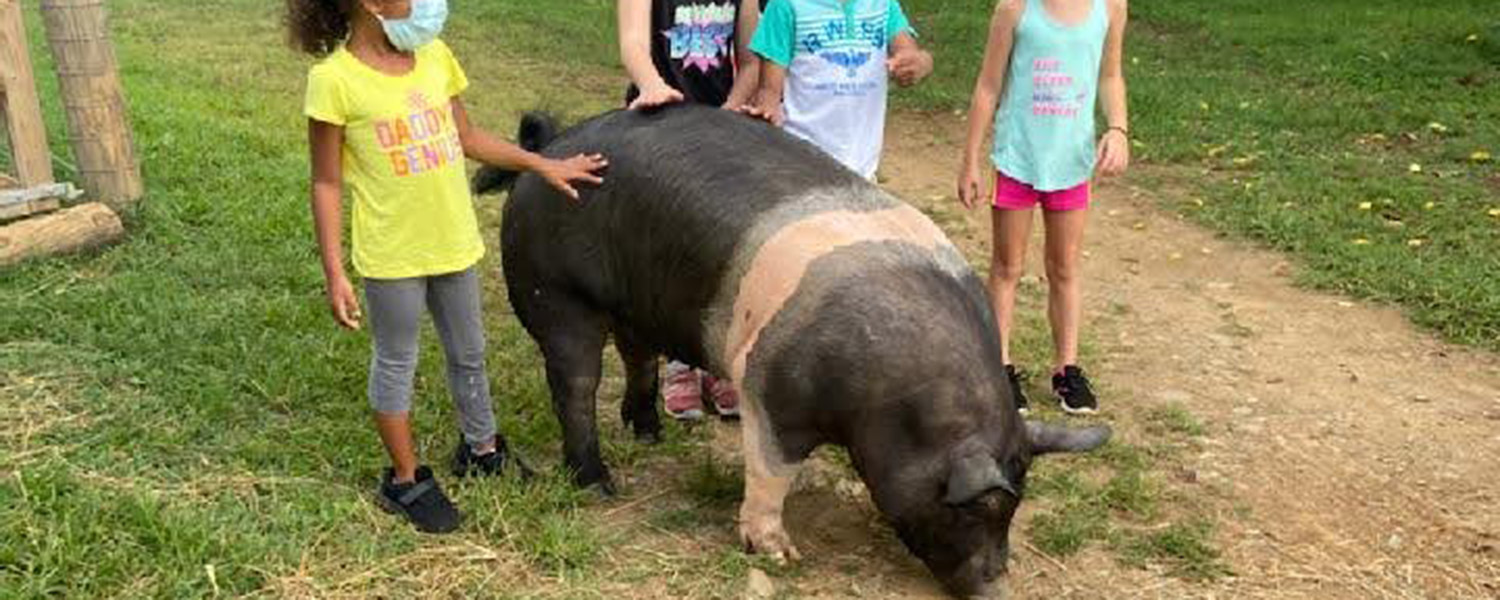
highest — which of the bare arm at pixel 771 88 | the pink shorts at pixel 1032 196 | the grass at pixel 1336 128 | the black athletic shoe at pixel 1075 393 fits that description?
the bare arm at pixel 771 88

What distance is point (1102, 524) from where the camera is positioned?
4.20m

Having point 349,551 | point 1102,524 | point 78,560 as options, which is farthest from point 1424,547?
point 78,560

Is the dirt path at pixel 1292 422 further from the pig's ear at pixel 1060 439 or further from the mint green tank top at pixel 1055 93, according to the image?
the mint green tank top at pixel 1055 93

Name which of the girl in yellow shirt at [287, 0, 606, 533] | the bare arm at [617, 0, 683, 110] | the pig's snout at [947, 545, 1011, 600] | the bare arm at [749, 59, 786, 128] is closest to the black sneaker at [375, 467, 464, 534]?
the girl in yellow shirt at [287, 0, 606, 533]

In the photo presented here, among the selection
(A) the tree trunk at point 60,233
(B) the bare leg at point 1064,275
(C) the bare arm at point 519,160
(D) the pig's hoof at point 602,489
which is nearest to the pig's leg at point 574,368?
(D) the pig's hoof at point 602,489

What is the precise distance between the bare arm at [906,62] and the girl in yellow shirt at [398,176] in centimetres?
108

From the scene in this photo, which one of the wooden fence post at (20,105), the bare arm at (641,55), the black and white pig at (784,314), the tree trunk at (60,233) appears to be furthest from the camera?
the wooden fence post at (20,105)

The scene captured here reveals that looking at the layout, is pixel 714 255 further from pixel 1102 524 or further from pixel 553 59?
pixel 553 59

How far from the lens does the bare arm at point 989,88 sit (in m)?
4.84

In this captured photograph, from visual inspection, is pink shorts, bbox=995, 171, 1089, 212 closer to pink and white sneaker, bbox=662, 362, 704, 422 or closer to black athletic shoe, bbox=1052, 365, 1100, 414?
black athletic shoe, bbox=1052, 365, 1100, 414

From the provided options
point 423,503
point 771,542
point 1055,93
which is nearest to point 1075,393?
point 1055,93

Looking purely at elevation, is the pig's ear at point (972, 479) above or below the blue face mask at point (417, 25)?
below

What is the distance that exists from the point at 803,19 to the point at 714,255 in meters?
0.94

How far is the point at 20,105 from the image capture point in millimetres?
6277
